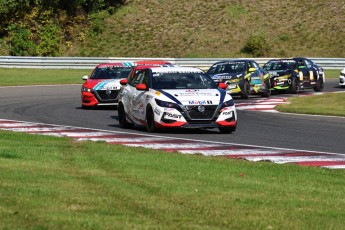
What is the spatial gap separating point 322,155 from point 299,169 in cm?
225

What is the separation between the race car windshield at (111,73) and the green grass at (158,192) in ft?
44.9

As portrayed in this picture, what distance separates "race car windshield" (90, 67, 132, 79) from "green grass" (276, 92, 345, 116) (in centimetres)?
465

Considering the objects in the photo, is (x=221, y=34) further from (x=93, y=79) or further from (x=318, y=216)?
(x=318, y=216)

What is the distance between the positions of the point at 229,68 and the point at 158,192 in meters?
23.9

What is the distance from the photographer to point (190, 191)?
10.5 metres

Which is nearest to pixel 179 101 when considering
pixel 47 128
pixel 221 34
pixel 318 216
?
pixel 47 128

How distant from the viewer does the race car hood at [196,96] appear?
19.8 metres

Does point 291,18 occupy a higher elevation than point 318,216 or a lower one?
lower

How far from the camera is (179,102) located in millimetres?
19875

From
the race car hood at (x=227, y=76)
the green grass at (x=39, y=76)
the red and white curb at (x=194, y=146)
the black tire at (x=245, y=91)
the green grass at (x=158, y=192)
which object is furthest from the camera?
the green grass at (x=39, y=76)

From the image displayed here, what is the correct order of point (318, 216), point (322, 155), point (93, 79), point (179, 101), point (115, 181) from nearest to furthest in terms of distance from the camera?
1. point (318, 216)
2. point (115, 181)
3. point (322, 155)
4. point (179, 101)
5. point (93, 79)

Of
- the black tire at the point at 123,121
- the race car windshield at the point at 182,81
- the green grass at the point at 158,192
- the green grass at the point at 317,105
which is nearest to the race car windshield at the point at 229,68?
the green grass at the point at 317,105

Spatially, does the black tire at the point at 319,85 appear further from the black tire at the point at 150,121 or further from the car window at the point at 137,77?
the black tire at the point at 150,121

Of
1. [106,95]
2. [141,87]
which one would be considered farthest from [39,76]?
[141,87]
